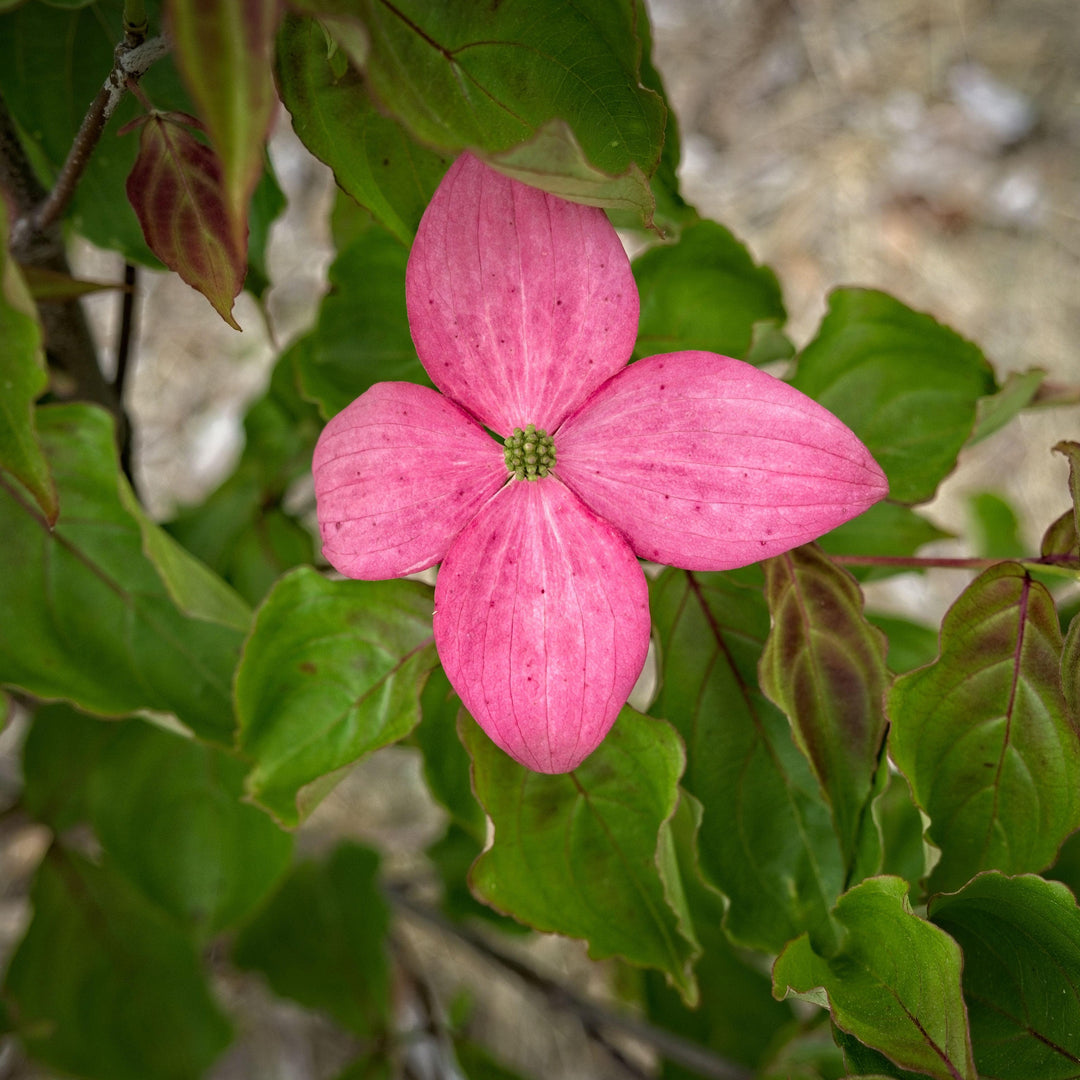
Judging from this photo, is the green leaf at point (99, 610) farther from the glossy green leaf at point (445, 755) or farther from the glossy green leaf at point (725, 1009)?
the glossy green leaf at point (725, 1009)

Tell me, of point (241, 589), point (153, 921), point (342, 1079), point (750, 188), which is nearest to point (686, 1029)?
point (342, 1079)

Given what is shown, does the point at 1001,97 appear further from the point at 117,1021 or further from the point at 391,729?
the point at 117,1021

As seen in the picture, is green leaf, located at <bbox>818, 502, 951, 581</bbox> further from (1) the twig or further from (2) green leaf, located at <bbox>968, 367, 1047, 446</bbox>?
(1) the twig

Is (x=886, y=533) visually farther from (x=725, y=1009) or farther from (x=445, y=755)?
(x=725, y=1009)

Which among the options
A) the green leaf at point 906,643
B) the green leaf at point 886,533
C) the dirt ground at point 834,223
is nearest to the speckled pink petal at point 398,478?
the green leaf at point 886,533

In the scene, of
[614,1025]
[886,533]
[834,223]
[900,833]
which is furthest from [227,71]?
[834,223]
